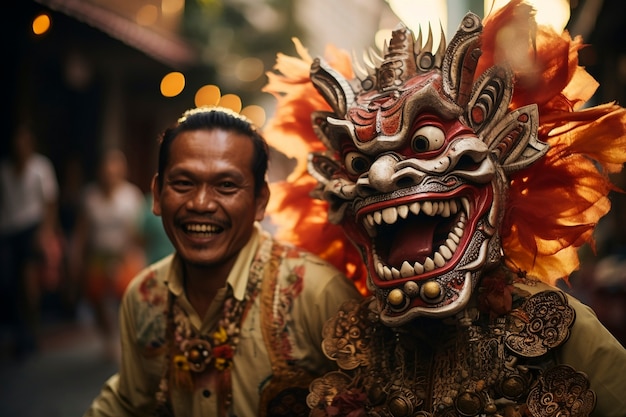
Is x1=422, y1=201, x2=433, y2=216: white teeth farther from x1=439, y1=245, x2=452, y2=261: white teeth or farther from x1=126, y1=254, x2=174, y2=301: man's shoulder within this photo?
x1=126, y1=254, x2=174, y2=301: man's shoulder

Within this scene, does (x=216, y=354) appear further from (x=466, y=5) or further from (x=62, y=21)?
(x=62, y=21)

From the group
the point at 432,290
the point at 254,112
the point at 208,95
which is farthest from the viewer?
the point at 254,112

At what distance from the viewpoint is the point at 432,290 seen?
2.07m

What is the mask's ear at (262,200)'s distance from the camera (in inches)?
111

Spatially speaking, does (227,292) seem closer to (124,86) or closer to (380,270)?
(380,270)

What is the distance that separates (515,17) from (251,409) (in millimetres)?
1664

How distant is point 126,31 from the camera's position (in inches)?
313

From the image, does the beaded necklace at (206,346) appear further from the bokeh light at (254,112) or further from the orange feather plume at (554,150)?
the bokeh light at (254,112)

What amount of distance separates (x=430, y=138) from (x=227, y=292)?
1029 millimetres

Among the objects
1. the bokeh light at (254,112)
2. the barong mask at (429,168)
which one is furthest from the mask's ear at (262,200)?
the bokeh light at (254,112)

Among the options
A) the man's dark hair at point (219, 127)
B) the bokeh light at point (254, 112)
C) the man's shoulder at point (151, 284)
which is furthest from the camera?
the bokeh light at point (254, 112)

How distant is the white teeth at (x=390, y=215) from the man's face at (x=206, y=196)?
29.2 inches

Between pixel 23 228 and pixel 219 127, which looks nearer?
pixel 219 127

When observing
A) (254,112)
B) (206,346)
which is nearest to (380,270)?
(206,346)
